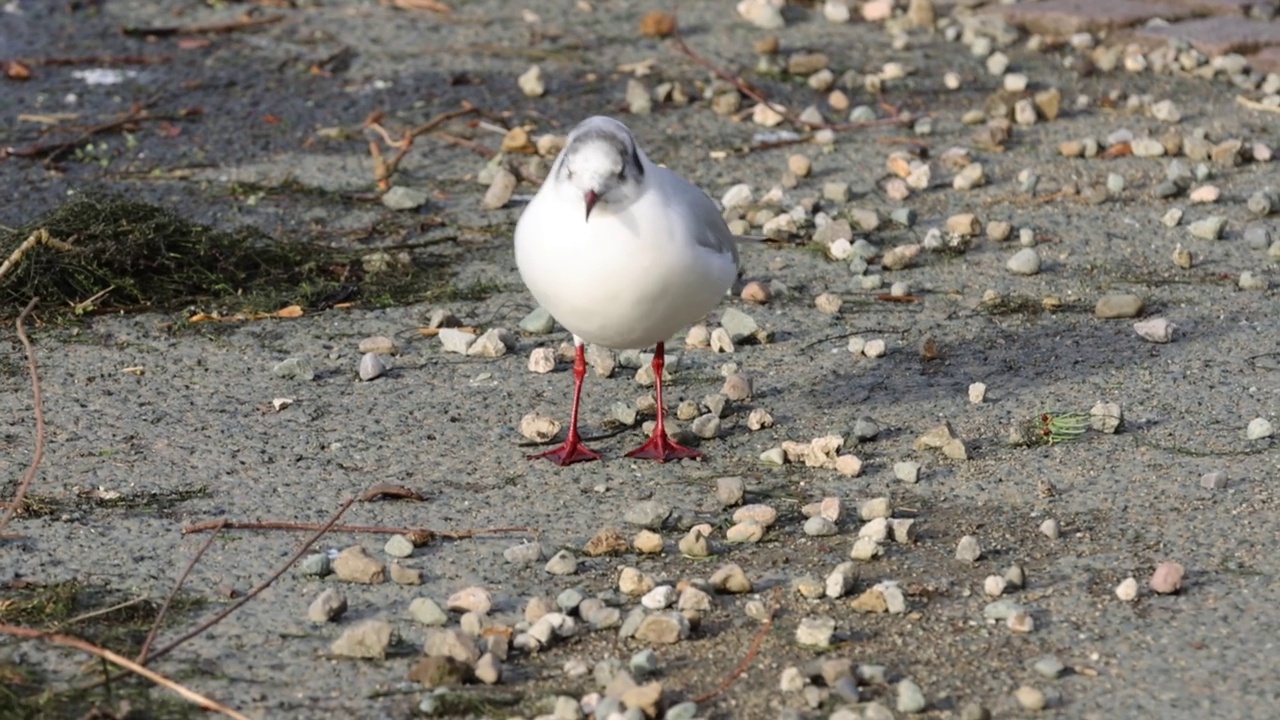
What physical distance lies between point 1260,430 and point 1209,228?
185 cm

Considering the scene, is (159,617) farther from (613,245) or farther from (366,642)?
(613,245)

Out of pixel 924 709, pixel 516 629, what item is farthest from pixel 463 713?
pixel 924 709

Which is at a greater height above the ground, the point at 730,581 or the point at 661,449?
the point at 730,581

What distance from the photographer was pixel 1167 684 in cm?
376

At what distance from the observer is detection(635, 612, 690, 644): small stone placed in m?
3.96

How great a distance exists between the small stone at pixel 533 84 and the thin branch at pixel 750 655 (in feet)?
15.2

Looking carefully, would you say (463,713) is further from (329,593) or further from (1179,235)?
(1179,235)

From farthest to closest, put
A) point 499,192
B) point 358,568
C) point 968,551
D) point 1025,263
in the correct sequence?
point 499,192
point 1025,263
point 968,551
point 358,568

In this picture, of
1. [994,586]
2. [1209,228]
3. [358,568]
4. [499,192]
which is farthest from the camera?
[499,192]

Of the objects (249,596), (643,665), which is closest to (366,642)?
(249,596)

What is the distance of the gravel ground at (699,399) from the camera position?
12.9 ft

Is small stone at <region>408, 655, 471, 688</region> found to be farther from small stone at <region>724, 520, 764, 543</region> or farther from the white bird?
the white bird

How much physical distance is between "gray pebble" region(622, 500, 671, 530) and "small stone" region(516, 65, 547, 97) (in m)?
4.08

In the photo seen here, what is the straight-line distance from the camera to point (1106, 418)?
5.20 meters
